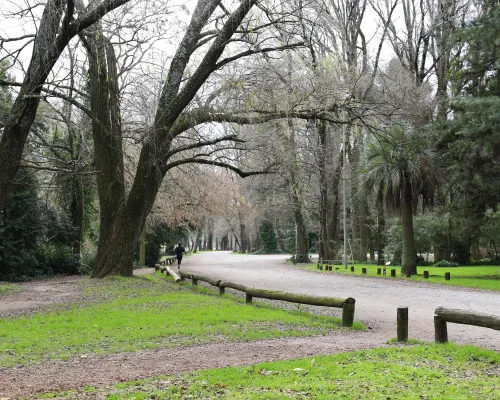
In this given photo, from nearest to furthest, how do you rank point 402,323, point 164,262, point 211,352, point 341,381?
point 341,381 → point 211,352 → point 402,323 → point 164,262

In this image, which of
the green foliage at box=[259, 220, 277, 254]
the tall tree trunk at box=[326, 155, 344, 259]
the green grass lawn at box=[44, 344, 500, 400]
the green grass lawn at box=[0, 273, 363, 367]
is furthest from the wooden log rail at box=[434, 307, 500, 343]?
the green foliage at box=[259, 220, 277, 254]

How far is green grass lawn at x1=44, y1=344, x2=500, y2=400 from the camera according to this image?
19.2 feet

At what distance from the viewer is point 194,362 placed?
7.99 metres

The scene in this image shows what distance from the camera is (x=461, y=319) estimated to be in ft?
28.2

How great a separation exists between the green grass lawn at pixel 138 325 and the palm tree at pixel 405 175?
12.9m

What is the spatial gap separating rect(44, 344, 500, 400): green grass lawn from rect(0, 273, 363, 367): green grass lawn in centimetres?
266

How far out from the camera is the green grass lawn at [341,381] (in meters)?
5.87

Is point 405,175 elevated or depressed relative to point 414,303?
elevated

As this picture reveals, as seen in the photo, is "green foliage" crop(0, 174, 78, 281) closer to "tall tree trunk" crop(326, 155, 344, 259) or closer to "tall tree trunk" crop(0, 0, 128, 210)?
"tall tree trunk" crop(0, 0, 128, 210)

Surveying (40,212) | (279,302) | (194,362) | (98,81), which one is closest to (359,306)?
(279,302)

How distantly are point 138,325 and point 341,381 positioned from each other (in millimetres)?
5936

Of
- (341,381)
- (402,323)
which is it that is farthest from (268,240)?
(341,381)

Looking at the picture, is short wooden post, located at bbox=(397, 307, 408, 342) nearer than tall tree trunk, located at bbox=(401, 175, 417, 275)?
Yes

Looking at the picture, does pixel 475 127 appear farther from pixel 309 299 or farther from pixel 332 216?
pixel 332 216
